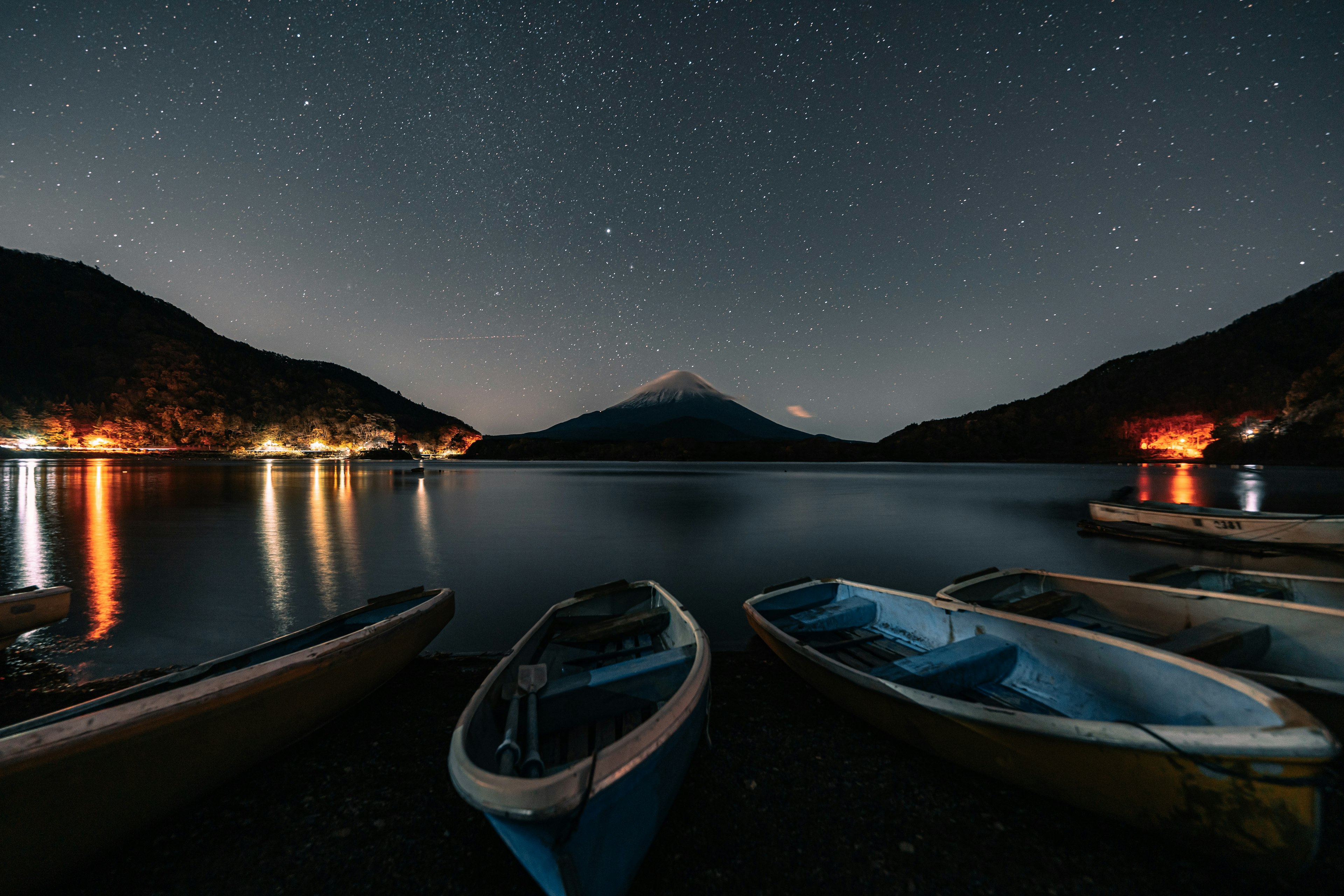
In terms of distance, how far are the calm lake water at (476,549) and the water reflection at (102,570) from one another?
0.26ft

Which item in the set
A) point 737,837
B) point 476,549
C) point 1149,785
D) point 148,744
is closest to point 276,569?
point 476,549

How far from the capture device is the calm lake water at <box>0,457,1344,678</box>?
33.1 ft

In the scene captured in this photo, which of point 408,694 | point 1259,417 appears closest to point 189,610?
point 408,694

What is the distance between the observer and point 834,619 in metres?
7.02

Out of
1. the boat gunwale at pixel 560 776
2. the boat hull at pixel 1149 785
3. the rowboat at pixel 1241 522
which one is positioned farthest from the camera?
the rowboat at pixel 1241 522

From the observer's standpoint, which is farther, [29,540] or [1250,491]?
[1250,491]

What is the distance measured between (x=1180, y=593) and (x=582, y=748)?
7.70 meters

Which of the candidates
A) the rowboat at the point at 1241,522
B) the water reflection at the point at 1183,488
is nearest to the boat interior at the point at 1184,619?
the rowboat at the point at 1241,522

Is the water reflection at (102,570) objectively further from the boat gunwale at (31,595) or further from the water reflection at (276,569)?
the boat gunwale at (31,595)

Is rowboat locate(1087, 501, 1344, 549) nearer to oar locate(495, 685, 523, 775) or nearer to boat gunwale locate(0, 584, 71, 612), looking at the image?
oar locate(495, 685, 523, 775)

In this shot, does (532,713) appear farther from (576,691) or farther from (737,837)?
(737,837)

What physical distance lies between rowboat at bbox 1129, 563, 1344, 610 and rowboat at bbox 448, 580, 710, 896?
22.3 ft

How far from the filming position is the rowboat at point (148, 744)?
3.04 m

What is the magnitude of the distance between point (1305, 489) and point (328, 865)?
7840 centimetres
